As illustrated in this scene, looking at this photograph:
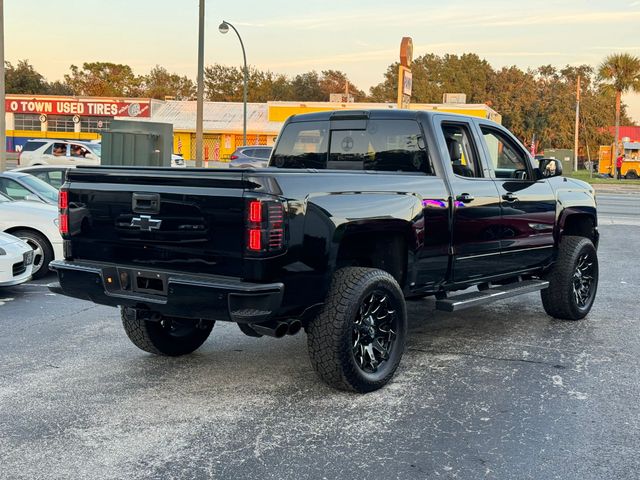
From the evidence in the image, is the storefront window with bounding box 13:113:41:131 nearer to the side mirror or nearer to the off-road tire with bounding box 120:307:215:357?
the side mirror

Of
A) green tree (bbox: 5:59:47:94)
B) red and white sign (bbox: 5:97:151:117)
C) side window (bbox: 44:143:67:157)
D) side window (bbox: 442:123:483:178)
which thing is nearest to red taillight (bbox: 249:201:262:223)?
side window (bbox: 442:123:483:178)

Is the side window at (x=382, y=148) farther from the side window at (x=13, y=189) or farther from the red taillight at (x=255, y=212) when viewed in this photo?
the side window at (x=13, y=189)

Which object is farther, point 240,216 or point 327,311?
point 327,311

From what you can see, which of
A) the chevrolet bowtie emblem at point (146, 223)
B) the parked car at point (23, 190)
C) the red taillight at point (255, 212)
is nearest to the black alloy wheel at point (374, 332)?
the red taillight at point (255, 212)

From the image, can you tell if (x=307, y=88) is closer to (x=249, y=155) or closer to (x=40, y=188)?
(x=249, y=155)

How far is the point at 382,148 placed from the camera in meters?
6.32

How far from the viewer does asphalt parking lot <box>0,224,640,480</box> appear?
3965 mm

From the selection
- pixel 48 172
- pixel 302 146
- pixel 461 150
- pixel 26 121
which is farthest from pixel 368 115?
pixel 26 121

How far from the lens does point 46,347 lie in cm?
641

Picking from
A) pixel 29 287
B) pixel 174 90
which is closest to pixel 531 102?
pixel 174 90

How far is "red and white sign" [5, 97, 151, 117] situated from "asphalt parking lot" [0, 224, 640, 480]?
50082 millimetres

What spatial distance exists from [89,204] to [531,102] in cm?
7875

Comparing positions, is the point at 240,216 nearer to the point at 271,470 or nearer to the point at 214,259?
the point at 214,259

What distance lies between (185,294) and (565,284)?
14.3 feet
